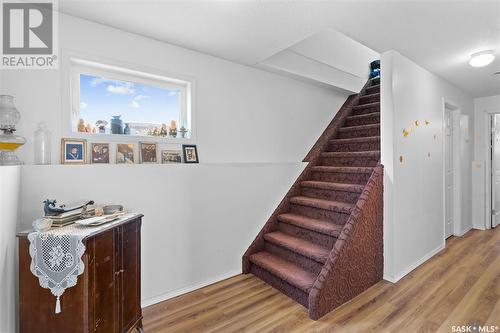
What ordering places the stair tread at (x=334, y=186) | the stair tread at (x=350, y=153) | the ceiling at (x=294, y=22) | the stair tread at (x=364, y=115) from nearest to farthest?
1. the ceiling at (x=294, y=22)
2. the stair tread at (x=334, y=186)
3. the stair tread at (x=350, y=153)
4. the stair tread at (x=364, y=115)

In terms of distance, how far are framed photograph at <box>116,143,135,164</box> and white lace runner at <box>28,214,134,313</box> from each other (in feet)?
2.81

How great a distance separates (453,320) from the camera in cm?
199

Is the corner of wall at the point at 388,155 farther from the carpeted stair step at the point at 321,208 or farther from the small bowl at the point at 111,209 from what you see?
the small bowl at the point at 111,209

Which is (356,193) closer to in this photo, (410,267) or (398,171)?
(398,171)

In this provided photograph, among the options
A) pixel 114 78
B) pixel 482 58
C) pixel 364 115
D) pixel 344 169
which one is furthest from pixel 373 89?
pixel 114 78

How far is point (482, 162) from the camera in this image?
448 centimetres

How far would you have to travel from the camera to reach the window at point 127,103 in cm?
211

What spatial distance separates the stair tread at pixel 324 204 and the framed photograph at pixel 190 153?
1373 millimetres

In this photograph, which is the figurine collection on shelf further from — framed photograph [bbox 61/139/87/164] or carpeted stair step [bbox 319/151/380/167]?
carpeted stair step [bbox 319/151/380/167]

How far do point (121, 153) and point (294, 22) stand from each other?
180cm

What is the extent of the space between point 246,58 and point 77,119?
1.73 meters

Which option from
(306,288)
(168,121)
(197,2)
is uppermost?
(197,2)

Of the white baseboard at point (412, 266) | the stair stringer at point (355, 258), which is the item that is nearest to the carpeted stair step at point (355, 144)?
the stair stringer at point (355, 258)

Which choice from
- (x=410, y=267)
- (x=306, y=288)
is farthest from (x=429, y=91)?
(x=306, y=288)
